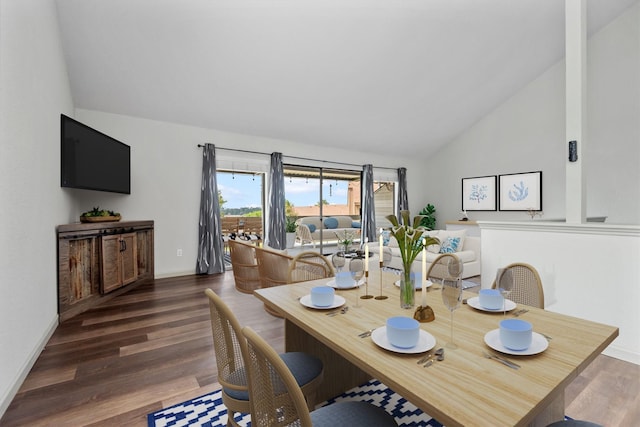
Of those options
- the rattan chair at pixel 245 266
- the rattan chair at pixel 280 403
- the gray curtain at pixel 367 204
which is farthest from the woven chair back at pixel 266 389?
the gray curtain at pixel 367 204

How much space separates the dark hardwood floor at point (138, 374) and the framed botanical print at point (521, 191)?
14.9ft

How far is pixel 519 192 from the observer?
631cm

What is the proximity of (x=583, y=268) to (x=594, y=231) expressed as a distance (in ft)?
1.01

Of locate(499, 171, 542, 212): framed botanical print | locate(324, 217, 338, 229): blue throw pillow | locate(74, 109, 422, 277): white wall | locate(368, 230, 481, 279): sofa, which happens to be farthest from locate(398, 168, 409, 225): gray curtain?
locate(74, 109, 422, 277): white wall

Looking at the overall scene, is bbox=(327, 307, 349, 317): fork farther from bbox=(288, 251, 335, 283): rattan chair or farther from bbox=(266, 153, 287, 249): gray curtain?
bbox=(266, 153, 287, 249): gray curtain

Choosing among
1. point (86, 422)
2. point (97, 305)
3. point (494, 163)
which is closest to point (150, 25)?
point (97, 305)

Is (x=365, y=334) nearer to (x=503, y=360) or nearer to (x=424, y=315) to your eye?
(x=424, y=315)

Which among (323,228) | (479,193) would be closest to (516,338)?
(479,193)

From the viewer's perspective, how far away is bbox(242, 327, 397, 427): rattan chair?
0.77 metres

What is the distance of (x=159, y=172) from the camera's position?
478 cm

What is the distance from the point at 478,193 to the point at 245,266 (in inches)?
229

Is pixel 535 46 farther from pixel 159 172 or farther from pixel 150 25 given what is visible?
pixel 159 172

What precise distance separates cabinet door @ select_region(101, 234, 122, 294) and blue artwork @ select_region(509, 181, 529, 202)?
23.1 feet

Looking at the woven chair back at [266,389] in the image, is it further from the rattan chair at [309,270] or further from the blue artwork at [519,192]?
the blue artwork at [519,192]
